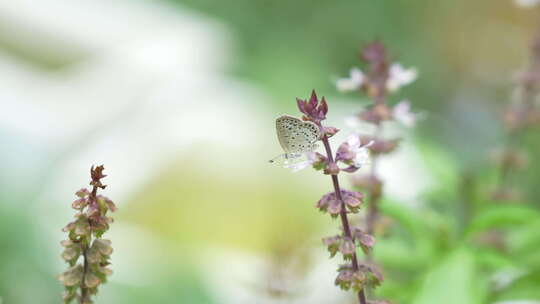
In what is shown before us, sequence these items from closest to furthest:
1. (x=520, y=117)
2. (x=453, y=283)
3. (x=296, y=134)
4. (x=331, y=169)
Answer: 1. (x=331, y=169)
2. (x=296, y=134)
3. (x=453, y=283)
4. (x=520, y=117)

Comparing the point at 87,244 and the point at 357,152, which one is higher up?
the point at 357,152

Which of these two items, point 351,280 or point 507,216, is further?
point 507,216

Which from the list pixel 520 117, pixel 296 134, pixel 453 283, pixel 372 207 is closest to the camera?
pixel 296 134

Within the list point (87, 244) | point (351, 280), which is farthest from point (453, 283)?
point (87, 244)

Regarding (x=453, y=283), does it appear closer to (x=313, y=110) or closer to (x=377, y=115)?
(x=377, y=115)

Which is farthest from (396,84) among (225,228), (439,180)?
(225,228)

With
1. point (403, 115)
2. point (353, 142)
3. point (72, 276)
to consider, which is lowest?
point (72, 276)
